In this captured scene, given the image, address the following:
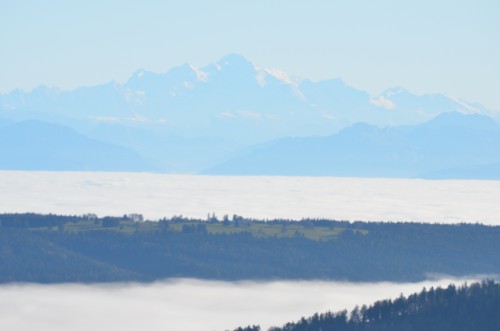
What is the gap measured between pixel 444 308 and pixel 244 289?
5664 cm

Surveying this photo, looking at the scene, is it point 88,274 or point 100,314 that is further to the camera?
point 88,274

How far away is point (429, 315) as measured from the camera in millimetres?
139875

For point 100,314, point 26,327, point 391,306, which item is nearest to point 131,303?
point 100,314

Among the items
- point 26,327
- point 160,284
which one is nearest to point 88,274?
Answer: point 160,284

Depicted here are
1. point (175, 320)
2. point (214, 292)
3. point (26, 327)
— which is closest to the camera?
point (26, 327)

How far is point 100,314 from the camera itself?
577ft

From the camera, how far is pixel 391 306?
476ft

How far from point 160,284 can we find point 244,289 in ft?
35.0

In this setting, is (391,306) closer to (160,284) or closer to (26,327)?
(26,327)

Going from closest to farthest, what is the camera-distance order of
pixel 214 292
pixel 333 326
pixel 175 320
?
pixel 333 326 → pixel 175 320 → pixel 214 292

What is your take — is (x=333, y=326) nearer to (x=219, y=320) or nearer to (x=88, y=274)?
(x=219, y=320)

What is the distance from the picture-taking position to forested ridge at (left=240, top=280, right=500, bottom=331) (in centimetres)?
13712

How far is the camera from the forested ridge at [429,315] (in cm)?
13712

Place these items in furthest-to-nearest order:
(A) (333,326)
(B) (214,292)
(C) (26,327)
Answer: (B) (214,292)
(C) (26,327)
(A) (333,326)
